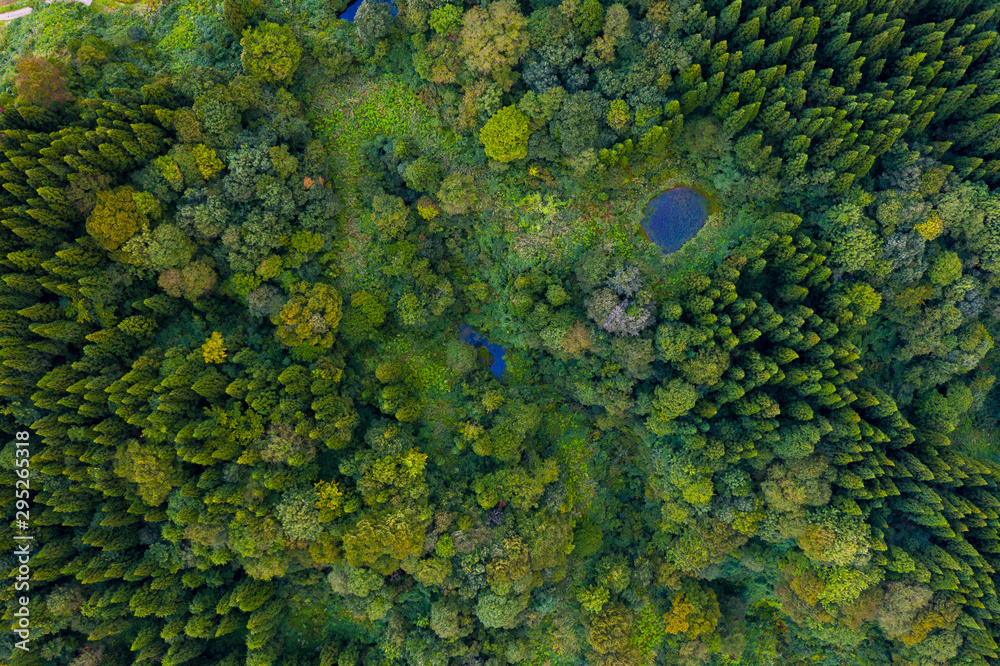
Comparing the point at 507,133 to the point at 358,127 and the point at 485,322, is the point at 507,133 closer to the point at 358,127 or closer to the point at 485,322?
the point at 358,127

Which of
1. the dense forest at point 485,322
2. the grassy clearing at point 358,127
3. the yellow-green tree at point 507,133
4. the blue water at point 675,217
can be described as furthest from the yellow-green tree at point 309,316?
the blue water at point 675,217

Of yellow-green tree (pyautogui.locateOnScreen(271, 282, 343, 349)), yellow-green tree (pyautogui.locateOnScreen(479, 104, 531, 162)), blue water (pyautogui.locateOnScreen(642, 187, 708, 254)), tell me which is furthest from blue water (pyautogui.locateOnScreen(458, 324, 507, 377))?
blue water (pyautogui.locateOnScreen(642, 187, 708, 254))

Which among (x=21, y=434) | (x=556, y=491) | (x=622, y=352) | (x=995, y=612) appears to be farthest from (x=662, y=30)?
(x=21, y=434)

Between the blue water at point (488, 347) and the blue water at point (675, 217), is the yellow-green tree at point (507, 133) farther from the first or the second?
the blue water at point (488, 347)

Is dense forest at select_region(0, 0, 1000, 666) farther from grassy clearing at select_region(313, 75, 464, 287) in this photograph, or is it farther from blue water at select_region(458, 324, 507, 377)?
blue water at select_region(458, 324, 507, 377)

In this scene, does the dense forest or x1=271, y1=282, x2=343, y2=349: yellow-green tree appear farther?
x1=271, y1=282, x2=343, y2=349: yellow-green tree

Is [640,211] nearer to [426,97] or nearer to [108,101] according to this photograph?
[426,97]
